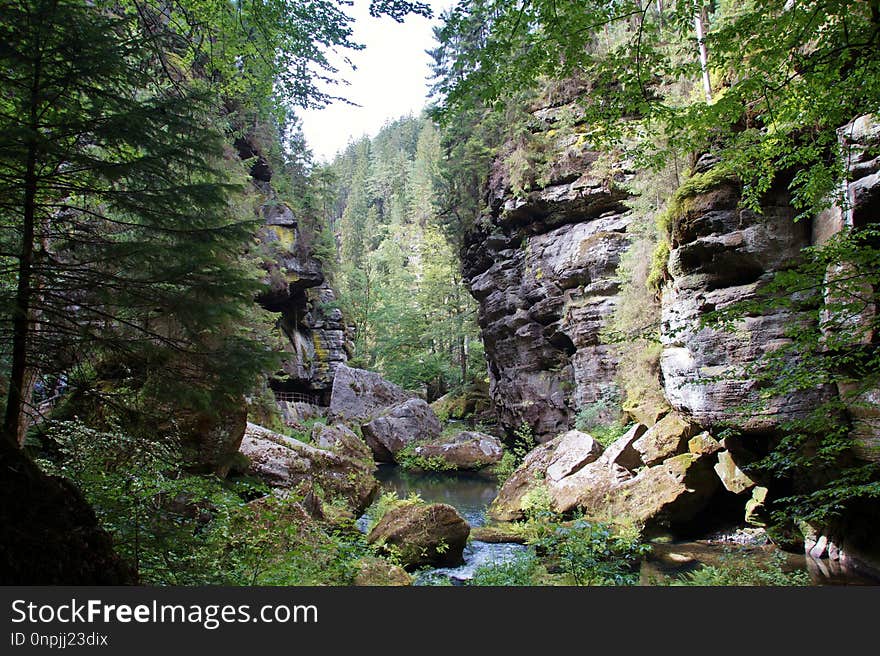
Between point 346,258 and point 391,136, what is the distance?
75.5 ft

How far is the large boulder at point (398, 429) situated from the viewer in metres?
21.6

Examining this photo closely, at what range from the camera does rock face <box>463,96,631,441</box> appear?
17.0m

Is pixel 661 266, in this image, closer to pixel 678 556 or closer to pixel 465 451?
pixel 678 556

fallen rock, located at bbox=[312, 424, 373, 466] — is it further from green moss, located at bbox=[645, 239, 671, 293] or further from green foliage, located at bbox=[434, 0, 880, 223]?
green foliage, located at bbox=[434, 0, 880, 223]

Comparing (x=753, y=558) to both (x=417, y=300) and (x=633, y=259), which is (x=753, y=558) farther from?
(x=417, y=300)

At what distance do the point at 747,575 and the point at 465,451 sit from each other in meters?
14.4

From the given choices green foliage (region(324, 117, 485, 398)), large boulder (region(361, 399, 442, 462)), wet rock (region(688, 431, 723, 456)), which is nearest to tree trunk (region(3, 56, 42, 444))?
wet rock (region(688, 431, 723, 456))

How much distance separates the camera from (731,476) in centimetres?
961

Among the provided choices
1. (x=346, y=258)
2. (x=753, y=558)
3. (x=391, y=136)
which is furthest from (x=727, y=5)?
(x=391, y=136)

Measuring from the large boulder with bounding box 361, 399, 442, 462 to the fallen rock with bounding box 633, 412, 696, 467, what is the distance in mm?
12193

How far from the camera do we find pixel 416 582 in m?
7.46

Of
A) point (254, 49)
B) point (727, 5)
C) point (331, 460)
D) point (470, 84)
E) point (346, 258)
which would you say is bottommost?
point (331, 460)

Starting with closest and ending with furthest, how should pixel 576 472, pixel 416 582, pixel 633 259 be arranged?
pixel 416 582
pixel 576 472
pixel 633 259

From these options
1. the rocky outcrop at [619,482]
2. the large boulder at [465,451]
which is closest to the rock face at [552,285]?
the large boulder at [465,451]
